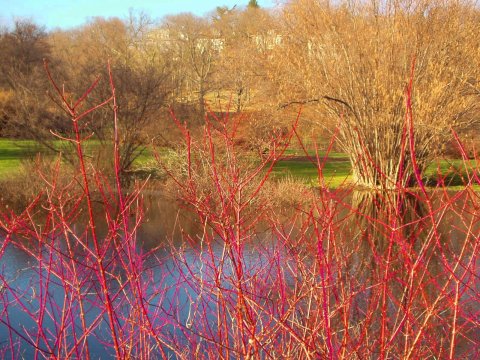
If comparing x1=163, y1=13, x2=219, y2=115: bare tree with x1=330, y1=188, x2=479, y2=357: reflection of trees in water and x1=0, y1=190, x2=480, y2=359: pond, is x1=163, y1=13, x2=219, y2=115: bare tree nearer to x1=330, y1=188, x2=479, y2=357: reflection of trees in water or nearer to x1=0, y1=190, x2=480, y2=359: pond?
x1=330, y1=188, x2=479, y2=357: reflection of trees in water

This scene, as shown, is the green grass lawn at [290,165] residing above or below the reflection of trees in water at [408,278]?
below

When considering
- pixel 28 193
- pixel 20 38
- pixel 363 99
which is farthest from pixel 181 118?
pixel 20 38

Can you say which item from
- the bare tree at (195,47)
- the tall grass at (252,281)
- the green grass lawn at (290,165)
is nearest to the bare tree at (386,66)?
the green grass lawn at (290,165)

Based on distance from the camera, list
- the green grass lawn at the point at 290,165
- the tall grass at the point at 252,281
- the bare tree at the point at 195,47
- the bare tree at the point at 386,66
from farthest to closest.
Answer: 1. the bare tree at the point at 195,47
2. the green grass lawn at the point at 290,165
3. the bare tree at the point at 386,66
4. the tall grass at the point at 252,281

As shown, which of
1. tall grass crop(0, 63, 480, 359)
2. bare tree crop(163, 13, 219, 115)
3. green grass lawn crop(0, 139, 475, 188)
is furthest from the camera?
bare tree crop(163, 13, 219, 115)

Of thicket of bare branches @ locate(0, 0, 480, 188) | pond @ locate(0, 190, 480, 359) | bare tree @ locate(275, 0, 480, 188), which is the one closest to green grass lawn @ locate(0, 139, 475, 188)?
thicket of bare branches @ locate(0, 0, 480, 188)

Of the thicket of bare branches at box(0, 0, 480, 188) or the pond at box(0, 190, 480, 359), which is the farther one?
the thicket of bare branches at box(0, 0, 480, 188)

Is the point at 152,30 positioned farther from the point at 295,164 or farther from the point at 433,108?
the point at 433,108

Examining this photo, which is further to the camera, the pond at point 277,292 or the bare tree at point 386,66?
the bare tree at point 386,66

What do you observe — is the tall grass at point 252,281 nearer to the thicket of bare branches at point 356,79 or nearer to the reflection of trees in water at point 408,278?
the reflection of trees in water at point 408,278

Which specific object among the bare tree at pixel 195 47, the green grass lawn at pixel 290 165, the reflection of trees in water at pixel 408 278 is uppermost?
the bare tree at pixel 195 47

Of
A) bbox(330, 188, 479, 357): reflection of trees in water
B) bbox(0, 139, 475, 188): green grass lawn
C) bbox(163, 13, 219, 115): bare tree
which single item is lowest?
bbox(0, 139, 475, 188): green grass lawn

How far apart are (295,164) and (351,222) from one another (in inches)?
429

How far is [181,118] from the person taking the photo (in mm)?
21453
